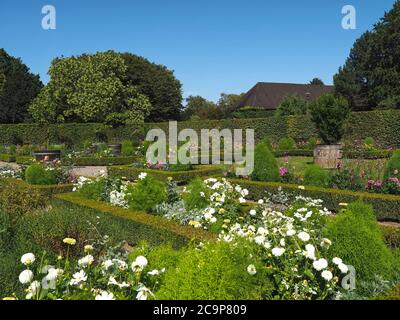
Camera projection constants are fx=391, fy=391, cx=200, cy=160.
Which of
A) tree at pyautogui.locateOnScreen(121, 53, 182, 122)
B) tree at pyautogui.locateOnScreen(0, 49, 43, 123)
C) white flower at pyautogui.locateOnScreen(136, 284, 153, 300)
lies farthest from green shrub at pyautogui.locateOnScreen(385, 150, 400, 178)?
tree at pyautogui.locateOnScreen(0, 49, 43, 123)

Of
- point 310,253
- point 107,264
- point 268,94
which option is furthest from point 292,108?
point 107,264

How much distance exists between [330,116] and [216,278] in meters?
14.9

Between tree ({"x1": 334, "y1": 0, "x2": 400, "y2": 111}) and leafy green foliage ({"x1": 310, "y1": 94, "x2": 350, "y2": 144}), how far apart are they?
21.4 m

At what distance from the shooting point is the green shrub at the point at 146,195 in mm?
7180

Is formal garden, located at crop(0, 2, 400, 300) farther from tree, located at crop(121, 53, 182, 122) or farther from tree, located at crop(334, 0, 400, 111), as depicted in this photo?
tree, located at crop(121, 53, 182, 122)

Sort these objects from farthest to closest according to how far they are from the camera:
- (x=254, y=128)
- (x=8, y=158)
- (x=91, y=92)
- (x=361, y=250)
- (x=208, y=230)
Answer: (x=91, y=92)
(x=254, y=128)
(x=8, y=158)
(x=208, y=230)
(x=361, y=250)

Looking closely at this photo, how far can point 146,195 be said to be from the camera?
23.6 feet

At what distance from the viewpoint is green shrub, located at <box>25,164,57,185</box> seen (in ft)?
35.0

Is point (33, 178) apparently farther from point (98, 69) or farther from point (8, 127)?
point (98, 69)

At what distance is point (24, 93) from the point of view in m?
49.9

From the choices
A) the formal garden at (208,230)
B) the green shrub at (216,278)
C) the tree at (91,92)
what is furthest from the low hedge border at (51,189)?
the tree at (91,92)

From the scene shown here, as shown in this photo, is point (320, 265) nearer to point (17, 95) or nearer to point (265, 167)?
point (265, 167)
